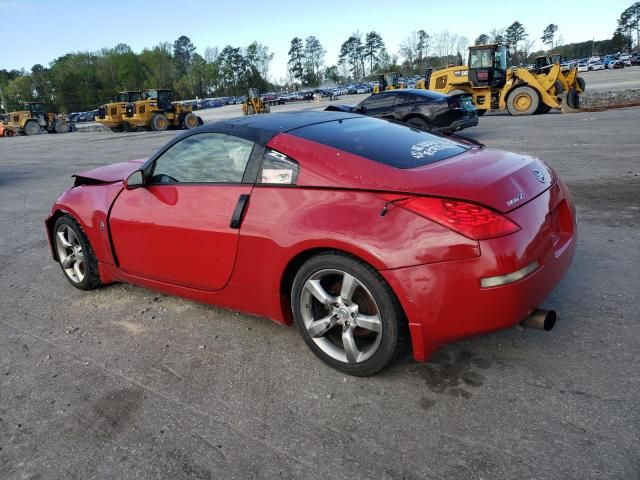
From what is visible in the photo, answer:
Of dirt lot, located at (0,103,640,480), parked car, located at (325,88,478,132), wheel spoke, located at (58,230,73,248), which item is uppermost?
parked car, located at (325,88,478,132)

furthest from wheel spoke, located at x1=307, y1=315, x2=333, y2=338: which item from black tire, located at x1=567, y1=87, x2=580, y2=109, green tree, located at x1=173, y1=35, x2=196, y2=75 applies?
green tree, located at x1=173, y1=35, x2=196, y2=75

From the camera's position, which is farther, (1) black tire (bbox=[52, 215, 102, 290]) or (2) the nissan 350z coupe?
(1) black tire (bbox=[52, 215, 102, 290])

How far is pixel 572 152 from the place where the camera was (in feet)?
32.9

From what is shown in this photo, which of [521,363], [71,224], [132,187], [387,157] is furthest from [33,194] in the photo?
[521,363]

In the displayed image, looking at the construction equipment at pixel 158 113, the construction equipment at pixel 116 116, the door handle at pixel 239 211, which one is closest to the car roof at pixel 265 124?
the door handle at pixel 239 211

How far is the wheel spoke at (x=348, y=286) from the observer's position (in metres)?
2.68

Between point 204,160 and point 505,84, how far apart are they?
19.7 m

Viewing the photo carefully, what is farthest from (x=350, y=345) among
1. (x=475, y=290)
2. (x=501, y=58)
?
(x=501, y=58)

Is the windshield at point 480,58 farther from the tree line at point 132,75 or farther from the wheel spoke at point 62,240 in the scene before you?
the tree line at point 132,75

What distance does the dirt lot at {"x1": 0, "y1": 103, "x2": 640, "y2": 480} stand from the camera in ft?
7.36

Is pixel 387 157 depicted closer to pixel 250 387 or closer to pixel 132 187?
pixel 250 387

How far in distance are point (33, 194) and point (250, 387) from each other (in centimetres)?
950

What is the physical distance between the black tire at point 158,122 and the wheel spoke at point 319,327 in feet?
101

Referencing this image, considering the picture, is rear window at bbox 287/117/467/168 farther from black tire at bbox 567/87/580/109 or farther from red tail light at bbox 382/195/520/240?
black tire at bbox 567/87/580/109
